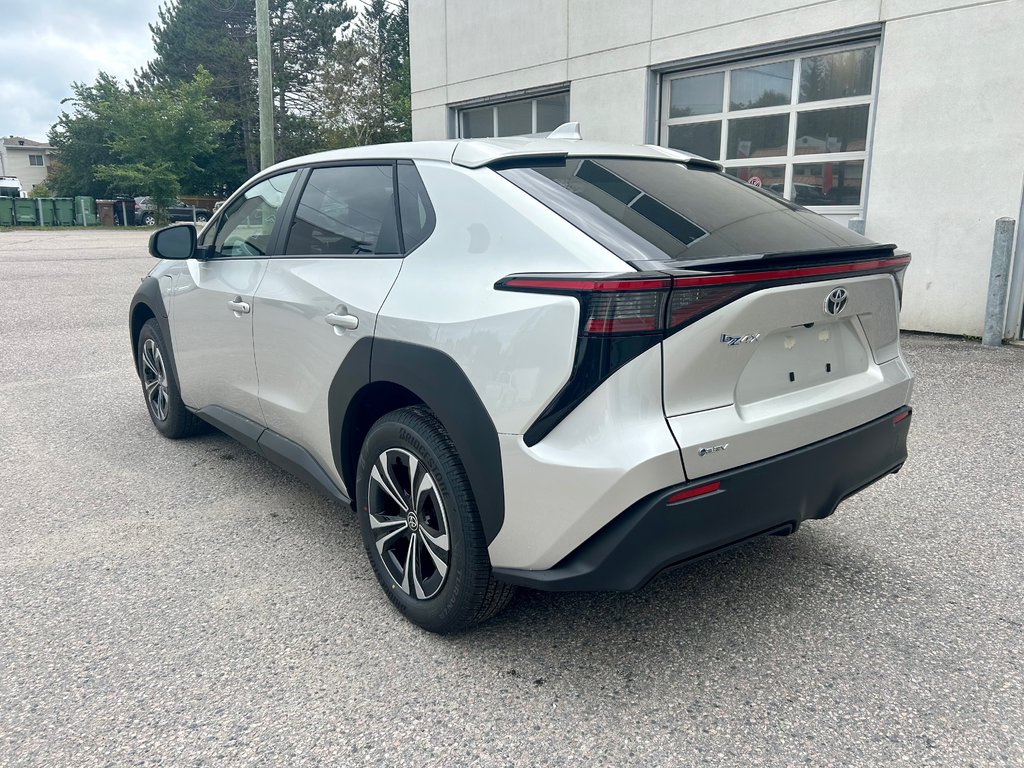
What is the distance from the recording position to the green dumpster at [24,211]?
39.5m

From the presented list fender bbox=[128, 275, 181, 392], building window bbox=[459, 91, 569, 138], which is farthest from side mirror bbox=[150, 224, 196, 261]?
building window bbox=[459, 91, 569, 138]

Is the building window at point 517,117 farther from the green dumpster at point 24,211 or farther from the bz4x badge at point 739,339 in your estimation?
the green dumpster at point 24,211

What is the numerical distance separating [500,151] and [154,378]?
131 inches

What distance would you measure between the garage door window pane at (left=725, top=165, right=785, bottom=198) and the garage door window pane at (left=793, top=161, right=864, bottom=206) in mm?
172

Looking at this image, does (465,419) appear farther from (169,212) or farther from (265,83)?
(169,212)

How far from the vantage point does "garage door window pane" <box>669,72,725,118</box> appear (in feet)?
32.4

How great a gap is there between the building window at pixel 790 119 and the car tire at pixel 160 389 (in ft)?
23.7

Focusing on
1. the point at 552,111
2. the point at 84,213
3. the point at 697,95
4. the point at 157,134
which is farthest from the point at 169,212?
the point at 697,95

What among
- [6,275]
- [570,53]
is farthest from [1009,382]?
[6,275]

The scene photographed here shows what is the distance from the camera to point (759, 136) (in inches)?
378

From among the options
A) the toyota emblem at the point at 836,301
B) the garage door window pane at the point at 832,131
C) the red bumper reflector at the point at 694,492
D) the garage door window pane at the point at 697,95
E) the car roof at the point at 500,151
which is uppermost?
the garage door window pane at the point at 697,95

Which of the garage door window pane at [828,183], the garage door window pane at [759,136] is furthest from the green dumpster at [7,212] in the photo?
the garage door window pane at [828,183]

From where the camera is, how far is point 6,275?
15.0 meters

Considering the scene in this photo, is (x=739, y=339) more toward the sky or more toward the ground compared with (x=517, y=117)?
more toward the ground
